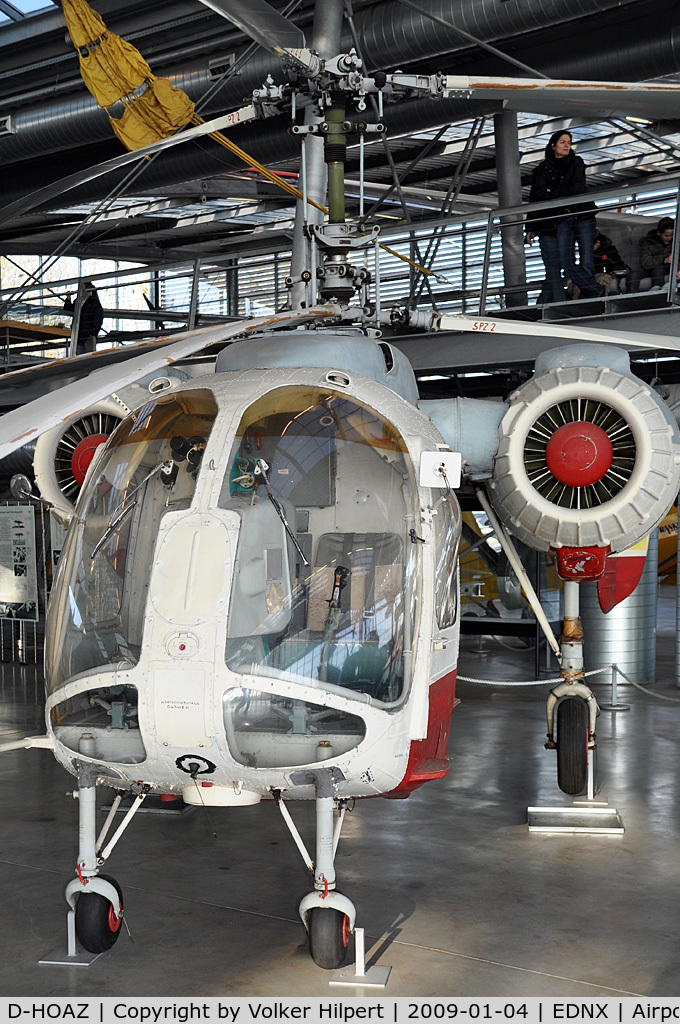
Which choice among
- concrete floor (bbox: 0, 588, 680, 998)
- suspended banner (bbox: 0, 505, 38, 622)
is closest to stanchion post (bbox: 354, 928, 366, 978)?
concrete floor (bbox: 0, 588, 680, 998)

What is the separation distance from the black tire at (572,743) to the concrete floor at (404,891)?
24 centimetres

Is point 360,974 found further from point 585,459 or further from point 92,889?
point 585,459

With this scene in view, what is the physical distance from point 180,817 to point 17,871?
54.4 inches

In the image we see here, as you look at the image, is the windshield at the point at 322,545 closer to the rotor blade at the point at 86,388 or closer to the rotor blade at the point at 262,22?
the rotor blade at the point at 86,388

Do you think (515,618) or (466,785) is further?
(515,618)

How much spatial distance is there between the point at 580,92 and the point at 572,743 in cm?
418

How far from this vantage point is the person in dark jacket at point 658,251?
9.23 meters

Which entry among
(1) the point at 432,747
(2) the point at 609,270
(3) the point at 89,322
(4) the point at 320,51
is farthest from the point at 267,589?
(3) the point at 89,322

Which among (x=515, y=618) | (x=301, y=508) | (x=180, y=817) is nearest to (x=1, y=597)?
(x=515, y=618)

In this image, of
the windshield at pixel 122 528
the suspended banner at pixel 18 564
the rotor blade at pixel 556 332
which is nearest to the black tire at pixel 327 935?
the windshield at pixel 122 528

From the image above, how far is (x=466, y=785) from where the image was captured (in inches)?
304

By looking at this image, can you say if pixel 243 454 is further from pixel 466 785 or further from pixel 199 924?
pixel 466 785

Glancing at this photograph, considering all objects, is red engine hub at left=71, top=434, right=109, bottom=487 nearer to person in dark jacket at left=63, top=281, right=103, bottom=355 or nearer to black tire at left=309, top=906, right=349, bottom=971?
black tire at left=309, top=906, right=349, bottom=971

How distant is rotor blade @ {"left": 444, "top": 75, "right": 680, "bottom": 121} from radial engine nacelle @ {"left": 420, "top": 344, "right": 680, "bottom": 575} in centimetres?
142
